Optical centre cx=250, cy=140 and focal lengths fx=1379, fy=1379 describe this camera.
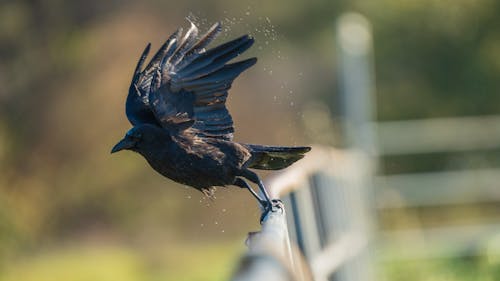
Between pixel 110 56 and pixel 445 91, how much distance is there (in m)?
4.71

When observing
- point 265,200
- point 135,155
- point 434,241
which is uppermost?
point 135,155

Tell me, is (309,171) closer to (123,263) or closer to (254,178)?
(254,178)

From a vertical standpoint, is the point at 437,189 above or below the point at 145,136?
above

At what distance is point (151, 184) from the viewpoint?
14.9 meters

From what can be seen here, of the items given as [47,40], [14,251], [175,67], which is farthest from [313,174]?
[47,40]

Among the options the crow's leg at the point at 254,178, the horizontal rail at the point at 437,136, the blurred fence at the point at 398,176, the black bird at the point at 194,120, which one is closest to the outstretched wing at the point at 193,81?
the black bird at the point at 194,120

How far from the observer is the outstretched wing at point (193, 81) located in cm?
601

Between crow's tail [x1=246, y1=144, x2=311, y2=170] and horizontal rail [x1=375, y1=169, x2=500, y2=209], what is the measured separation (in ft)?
25.5

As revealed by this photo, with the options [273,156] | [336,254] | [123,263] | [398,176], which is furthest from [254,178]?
[398,176]

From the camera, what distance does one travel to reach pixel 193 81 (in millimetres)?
6172

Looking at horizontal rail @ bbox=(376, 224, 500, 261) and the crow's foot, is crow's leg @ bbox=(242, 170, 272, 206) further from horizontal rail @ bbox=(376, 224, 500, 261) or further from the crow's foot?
horizontal rail @ bbox=(376, 224, 500, 261)

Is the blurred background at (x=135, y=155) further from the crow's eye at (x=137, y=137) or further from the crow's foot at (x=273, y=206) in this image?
the crow's foot at (x=273, y=206)

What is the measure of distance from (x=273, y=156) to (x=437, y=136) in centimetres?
919

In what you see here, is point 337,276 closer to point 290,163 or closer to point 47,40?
point 290,163
